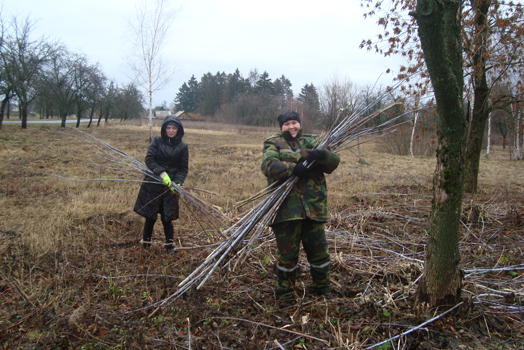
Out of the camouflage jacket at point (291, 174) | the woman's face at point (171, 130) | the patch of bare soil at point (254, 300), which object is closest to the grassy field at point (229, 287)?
the patch of bare soil at point (254, 300)

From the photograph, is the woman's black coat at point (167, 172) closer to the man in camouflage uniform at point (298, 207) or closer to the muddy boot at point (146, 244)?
the muddy boot at point (146, 244)

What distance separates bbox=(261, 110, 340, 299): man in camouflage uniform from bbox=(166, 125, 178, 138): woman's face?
142 cm

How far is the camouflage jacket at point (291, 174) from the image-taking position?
2635 mm

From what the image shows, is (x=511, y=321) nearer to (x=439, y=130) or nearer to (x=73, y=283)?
(x=439, y=130)

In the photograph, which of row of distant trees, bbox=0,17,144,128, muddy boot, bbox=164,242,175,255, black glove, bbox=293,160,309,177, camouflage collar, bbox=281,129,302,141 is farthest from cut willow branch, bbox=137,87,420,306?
row of distant trees, bbox=0,17,144,128

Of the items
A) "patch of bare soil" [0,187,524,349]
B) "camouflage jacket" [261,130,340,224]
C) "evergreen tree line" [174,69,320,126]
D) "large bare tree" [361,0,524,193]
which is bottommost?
"patch of bare soil" [0,187,524,349]

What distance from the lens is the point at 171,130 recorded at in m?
3.73

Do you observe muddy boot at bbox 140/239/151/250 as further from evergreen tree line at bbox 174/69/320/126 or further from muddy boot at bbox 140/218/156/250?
evergreen tree line at bbox 174/69/320/126

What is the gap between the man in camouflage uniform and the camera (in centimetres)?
264

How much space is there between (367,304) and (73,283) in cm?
269

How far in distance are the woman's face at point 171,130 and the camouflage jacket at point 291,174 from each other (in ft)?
4.66

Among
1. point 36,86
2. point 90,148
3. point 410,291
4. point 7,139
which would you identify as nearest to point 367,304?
point 410,291

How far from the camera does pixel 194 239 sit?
437cm

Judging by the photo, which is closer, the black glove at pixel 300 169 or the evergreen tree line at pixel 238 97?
Answer: the black glove at pixel 300 169
